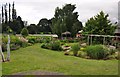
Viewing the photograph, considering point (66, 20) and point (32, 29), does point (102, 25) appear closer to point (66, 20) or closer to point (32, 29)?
point (66, 20)

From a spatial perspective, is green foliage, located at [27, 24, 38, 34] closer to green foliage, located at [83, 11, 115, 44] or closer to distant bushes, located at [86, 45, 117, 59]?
green foliage, located at [83, 11, 115, 44]

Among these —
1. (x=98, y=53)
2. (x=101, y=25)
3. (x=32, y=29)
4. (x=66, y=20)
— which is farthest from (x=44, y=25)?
(x=98, y=53)

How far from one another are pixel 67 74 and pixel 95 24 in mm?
21545

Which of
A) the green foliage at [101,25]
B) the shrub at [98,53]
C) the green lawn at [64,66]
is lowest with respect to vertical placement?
the green lawn at [64,66]

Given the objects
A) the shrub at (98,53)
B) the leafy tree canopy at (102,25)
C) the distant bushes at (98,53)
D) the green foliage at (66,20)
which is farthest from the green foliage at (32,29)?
the shrub at (98,53)

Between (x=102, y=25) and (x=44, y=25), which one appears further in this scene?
(x=44, y=25)

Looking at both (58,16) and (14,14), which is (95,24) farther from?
(14,14)

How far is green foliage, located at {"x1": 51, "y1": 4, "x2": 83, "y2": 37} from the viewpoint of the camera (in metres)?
46.8

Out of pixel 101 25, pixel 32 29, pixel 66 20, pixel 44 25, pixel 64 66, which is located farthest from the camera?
pixel 44 25

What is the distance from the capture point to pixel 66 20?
47562mm

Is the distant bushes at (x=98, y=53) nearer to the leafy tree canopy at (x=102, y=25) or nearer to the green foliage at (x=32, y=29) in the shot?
the leafy tree canopy at (x=102, y=25)

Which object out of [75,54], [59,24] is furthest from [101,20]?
[59,24]

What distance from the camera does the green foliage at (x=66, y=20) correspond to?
153 ft

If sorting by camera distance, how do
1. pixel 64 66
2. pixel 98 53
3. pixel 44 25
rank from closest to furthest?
1. pixel 64 66
2. pixel 98 53
3. pixel 44 25
